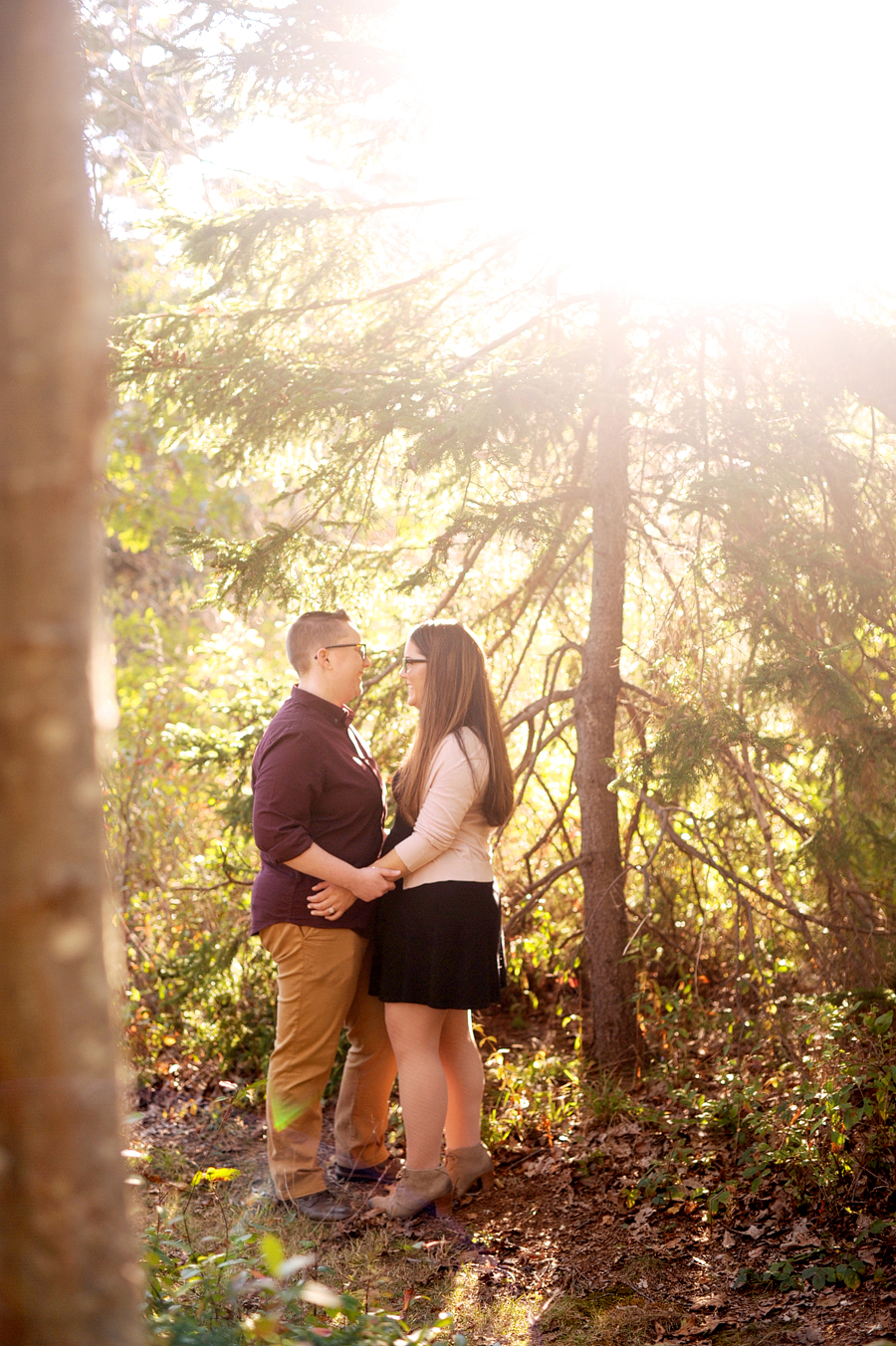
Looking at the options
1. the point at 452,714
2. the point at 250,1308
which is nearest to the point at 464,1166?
the point at 250,1308

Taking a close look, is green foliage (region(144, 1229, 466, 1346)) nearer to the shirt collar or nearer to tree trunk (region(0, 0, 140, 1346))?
tree trunk (region(0, 0, 140, 1346))

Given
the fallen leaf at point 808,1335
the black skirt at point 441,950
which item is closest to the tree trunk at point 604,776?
the black skirt at point 441,950

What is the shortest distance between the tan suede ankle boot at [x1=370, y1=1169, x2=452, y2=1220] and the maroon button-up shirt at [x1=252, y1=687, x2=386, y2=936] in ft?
3.13

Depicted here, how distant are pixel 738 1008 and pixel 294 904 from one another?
78.7 inches

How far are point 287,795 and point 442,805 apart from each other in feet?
1.94

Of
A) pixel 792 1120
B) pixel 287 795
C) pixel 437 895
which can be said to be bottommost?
pixel 792 1120

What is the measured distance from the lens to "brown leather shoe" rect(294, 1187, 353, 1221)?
4.04m

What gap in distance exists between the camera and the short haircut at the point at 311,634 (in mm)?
4160

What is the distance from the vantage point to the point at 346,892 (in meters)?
4.02

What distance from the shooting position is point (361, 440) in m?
4.50

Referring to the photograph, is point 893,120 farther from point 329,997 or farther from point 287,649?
point 329,997

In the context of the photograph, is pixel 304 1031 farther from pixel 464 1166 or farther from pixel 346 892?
pixel 464 1166

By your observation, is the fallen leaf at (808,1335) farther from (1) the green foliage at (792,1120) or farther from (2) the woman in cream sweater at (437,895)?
(2) the woman in cream sweater at (437,895)

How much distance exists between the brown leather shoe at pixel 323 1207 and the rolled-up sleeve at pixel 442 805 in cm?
138
